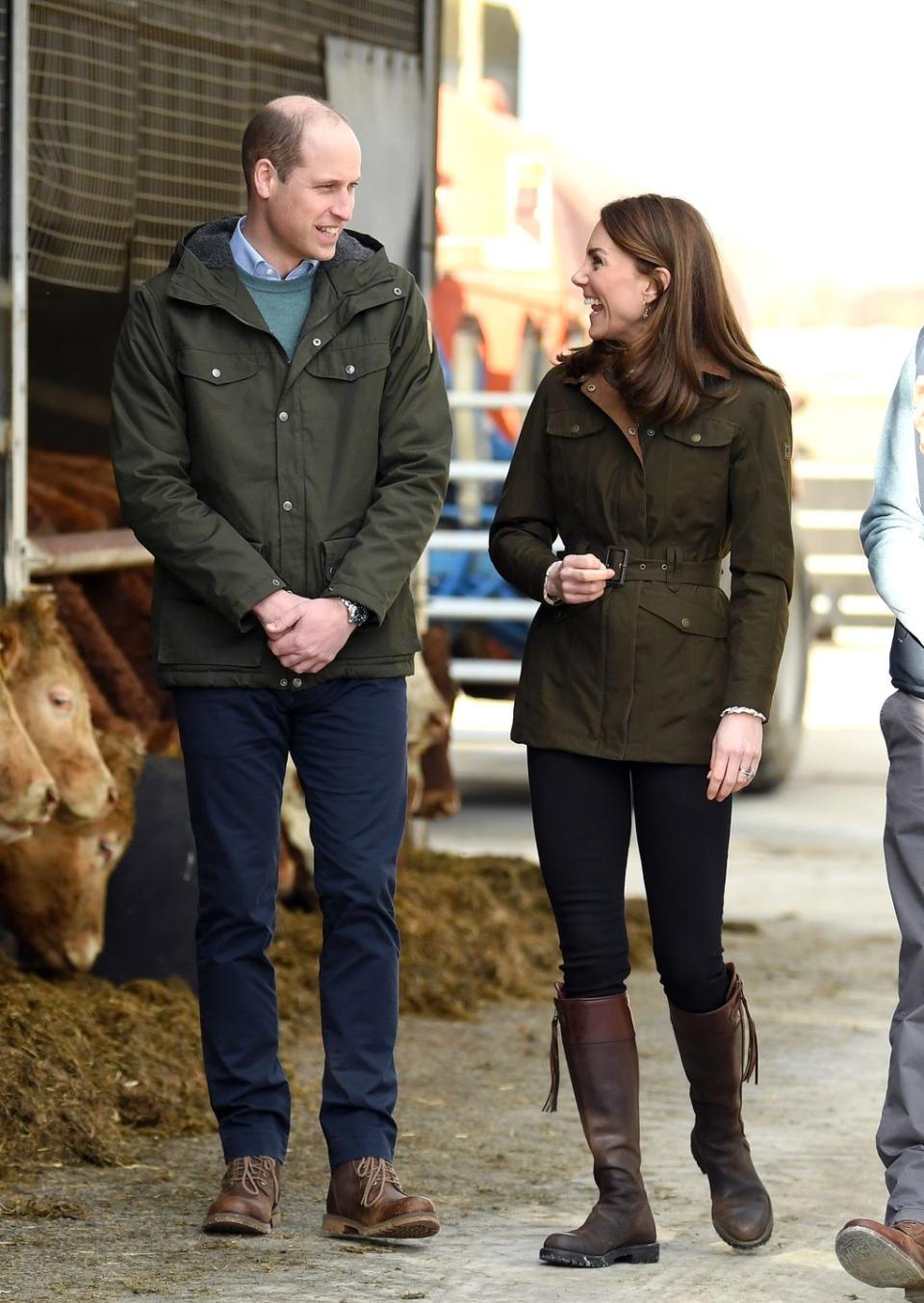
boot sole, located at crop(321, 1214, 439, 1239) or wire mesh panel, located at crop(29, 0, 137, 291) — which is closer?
boot sole, located at crop(321, 1214, 439, 1239)

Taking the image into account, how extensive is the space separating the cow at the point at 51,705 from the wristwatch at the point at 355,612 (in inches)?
65.6

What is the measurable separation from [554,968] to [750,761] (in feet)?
10.7

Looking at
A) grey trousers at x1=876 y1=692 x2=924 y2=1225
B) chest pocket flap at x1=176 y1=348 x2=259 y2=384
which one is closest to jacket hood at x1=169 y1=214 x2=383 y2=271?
chest pocket flap at x1=176 y1=348 x2=259 y2=384

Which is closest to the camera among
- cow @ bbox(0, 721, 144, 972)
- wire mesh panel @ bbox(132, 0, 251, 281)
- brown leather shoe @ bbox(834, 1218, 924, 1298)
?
brown leather shoe @ bbox(834, 1218, 924, 1298)

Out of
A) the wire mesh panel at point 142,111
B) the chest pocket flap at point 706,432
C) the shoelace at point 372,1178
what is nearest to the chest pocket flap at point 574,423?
the chest pocket flap at point 706,432

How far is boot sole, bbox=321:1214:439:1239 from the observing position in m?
4.37

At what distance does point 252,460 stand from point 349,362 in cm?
26

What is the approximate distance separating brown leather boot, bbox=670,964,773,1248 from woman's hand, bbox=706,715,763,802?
15.0 inches

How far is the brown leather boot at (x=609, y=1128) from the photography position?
14.1 ft

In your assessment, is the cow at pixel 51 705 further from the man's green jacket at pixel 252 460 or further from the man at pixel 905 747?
the man at pixel 905 747

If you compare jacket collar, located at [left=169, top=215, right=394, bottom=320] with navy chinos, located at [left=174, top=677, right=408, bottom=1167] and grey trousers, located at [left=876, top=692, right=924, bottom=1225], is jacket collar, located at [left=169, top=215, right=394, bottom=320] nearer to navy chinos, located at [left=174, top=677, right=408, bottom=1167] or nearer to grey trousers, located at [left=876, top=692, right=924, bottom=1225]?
navy chinos, located at [left=174, top=677, right=408, bottom=1167]

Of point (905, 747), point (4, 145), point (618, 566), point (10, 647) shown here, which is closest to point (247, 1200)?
point (618, 566)

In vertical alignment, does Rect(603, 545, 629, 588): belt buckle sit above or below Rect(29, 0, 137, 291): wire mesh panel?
below

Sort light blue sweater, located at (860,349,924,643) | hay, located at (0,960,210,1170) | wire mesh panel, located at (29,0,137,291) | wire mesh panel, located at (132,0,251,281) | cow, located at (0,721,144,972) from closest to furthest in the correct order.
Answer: light blue sweater, located at (860,349,924,643) → hay, located at (0,960,210,1170) → cow, located at (0,721,144,972) → wire mesh panel, located at (29,0,137,291) → wire mesh panel, located at (132,0,251,281)
